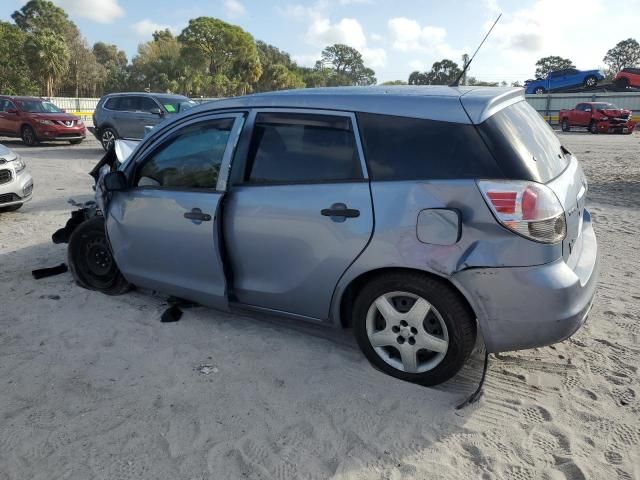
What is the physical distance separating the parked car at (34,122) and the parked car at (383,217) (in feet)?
49.4

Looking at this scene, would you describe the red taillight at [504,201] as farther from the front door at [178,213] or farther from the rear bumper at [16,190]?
the rear bumper at [16,190]

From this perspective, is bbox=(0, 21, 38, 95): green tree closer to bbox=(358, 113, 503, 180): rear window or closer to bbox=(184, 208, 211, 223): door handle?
bbox=(184, 208, 211, 223): door handle

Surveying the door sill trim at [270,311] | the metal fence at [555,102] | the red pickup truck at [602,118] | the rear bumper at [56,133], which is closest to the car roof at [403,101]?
the door sill trim at [270,311]

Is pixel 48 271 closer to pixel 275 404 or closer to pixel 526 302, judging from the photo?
pixel 275 404

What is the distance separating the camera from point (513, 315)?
8.83ft

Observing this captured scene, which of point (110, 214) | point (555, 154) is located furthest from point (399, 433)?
point (110, 214)

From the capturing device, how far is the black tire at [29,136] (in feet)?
55.2

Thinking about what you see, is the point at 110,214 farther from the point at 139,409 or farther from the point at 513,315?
the point at 513,315

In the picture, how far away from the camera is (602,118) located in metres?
26.4

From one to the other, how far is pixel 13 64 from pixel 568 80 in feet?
145

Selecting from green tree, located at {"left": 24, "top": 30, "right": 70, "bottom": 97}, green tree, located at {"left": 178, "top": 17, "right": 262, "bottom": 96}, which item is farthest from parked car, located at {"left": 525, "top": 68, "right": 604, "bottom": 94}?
green tree, located at {"left": 24, "top": 30, "right": 70, "bottom": 97}

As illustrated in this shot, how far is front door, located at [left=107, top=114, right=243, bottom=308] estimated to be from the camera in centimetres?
351

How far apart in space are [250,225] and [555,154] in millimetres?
2030

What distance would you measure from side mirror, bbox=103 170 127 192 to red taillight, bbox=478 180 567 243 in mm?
2700
